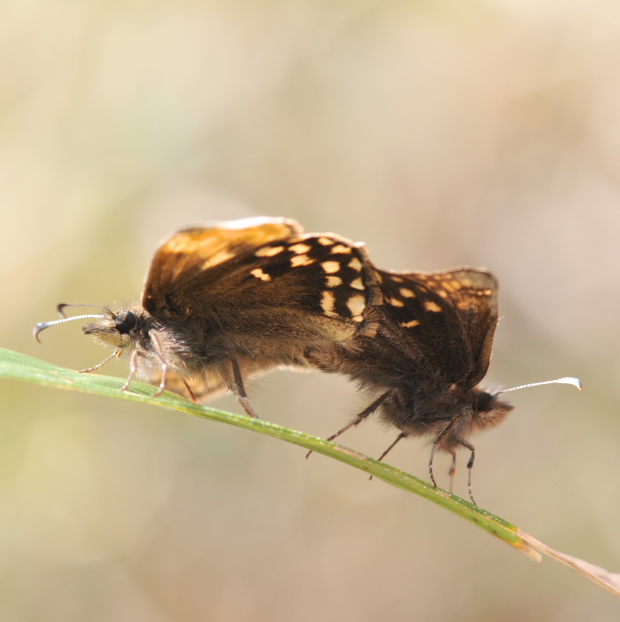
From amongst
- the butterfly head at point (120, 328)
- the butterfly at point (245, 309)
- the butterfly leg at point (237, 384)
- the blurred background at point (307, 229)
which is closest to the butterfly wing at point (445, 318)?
the butterfly at point (245, 309)

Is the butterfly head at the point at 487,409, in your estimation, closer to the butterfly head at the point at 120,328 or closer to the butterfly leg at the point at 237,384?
the butterfly leg at the point at 237,384

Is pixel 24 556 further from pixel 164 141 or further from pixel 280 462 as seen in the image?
pixel 164 141

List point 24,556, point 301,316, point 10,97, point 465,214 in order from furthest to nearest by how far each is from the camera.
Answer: point 465,214 < point 10,97 < point 24,556 < point 301,316

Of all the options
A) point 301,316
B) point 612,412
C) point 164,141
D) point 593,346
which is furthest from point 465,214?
point 301,316

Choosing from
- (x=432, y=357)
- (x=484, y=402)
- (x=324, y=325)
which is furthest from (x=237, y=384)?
(x=484, y=402)

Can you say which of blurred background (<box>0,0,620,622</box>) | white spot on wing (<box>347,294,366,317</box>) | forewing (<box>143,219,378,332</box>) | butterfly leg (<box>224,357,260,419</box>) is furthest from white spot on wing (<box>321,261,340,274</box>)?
blurred background (<box>0,0,620,622</box>)

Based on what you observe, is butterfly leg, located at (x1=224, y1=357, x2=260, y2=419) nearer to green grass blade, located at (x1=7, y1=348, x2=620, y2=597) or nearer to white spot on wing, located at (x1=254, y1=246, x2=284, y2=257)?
white spot on wing, located at (x1=254, y1=246, x2=284, y2=257)

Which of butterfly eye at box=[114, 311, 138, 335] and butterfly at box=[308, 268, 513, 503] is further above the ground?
butterfly at box=[308, 268, 513, 503]
